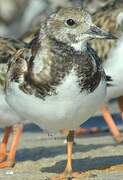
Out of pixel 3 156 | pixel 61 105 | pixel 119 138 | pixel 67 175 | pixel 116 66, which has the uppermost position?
pixel 116 66

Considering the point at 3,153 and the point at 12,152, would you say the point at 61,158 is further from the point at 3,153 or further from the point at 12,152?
the point at 3,153

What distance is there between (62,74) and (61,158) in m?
1.74

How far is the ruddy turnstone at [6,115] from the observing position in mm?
7082

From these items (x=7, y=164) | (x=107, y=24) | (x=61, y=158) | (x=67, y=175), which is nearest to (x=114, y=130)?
Answer: (x=107, y=24)

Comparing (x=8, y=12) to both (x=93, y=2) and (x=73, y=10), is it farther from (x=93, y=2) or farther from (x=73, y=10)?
(x=73, y=10)

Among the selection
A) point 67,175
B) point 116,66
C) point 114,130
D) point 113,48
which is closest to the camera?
point 67,175

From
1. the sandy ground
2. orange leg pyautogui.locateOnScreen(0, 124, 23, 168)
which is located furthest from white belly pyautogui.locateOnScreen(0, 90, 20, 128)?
the sandy ground

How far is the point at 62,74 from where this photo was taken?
5801mm

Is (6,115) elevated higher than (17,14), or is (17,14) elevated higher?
(17,14)

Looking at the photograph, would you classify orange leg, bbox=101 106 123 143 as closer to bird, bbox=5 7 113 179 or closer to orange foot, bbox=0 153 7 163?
orange foot, bbox=0 153 7 163

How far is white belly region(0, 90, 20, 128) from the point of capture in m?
7.01

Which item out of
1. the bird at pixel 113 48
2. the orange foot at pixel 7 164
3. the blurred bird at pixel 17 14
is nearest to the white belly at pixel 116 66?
the bird at pixel 113 48

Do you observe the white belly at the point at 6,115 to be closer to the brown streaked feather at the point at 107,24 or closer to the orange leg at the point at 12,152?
the orange leg at the point at 12,152

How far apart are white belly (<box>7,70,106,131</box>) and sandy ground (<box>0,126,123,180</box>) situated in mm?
429
